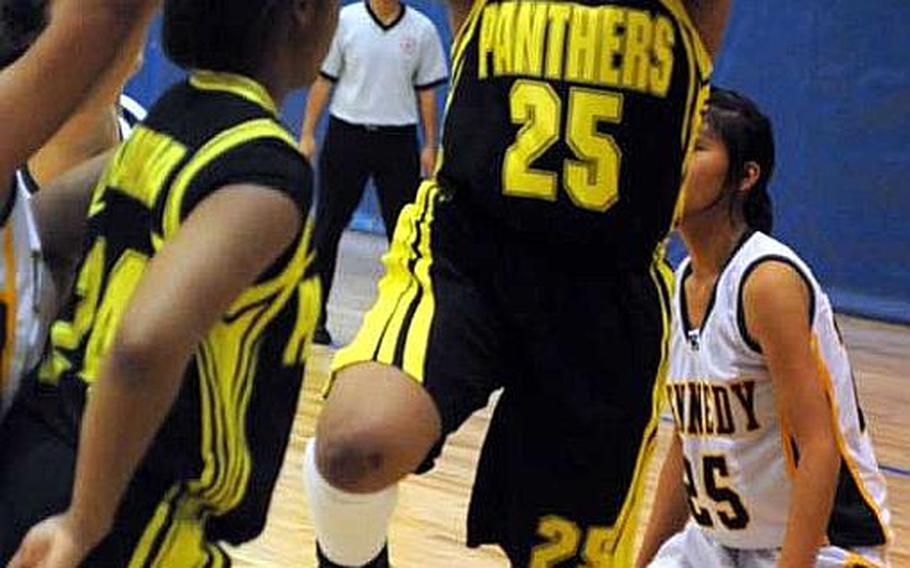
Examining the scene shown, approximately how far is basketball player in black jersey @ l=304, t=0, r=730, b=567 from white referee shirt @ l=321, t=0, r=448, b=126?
15.4 feet

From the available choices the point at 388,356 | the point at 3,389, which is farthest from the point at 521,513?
the point at 3,389

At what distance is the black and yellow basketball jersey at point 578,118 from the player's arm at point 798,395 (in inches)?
9.5

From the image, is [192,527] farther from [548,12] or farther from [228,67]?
[548,12]

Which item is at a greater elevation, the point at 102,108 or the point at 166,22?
the point at 166,22

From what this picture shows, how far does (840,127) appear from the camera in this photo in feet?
28.7

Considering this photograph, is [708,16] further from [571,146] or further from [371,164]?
[371,164]

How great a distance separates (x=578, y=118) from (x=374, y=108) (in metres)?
4.86

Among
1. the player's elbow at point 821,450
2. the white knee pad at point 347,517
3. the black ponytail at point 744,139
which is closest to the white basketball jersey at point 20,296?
the white knee pad at point 347,517

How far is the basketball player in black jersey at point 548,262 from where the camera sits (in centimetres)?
268

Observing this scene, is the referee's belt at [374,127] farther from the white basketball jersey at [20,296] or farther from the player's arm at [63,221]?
the white basketball jersey at [20,296]

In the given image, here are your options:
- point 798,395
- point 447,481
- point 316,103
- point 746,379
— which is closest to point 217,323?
point 798,395

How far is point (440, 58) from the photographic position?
779cm

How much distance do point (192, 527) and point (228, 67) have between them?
1.44 feet

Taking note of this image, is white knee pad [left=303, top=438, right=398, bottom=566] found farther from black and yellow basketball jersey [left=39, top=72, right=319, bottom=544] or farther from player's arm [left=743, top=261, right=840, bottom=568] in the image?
black and yellow basketball jersey [left=39, top=72, right=319, bottom=544]
